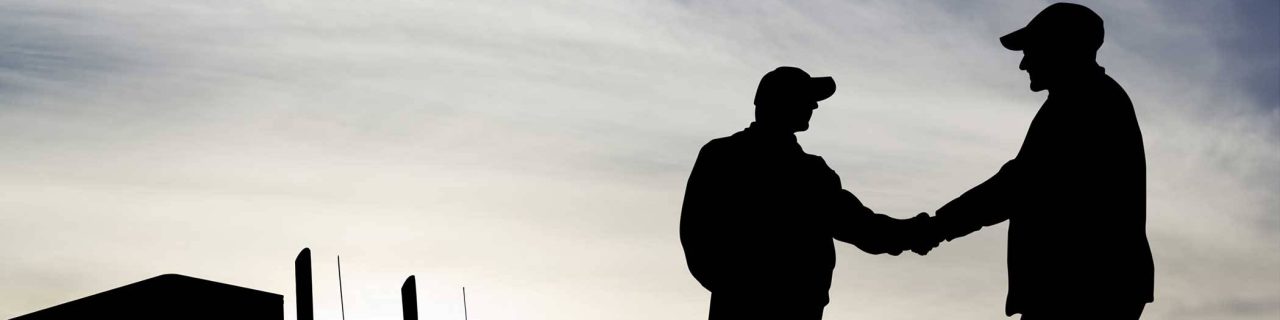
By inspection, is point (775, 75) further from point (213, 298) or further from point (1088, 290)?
point (213, 298)

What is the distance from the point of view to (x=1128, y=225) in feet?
30.3

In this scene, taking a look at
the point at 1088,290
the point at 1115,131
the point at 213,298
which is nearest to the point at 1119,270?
the point at 1088,290

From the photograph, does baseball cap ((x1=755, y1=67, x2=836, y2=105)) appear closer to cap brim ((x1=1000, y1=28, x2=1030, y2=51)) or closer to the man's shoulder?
the man's shoulder

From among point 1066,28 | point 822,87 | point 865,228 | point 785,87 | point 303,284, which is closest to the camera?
point 1066,28

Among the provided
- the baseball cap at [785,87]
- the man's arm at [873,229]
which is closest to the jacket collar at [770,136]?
the baseball cap at [785,87]

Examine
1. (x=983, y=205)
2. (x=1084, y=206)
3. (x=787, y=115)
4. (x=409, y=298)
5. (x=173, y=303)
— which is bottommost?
(x=1084, y=206)

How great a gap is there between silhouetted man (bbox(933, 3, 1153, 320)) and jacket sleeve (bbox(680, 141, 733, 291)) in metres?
1.94

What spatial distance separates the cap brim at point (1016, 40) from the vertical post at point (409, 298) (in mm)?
9634

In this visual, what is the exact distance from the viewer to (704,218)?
35.0 ft

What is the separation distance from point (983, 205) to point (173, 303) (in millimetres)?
16389

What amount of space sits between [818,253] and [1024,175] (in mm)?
1495

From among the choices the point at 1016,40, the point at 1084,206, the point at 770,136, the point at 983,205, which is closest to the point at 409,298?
the point at 770,136

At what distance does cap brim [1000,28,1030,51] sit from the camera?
32.7 feet

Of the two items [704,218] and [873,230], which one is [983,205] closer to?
[873,230]
